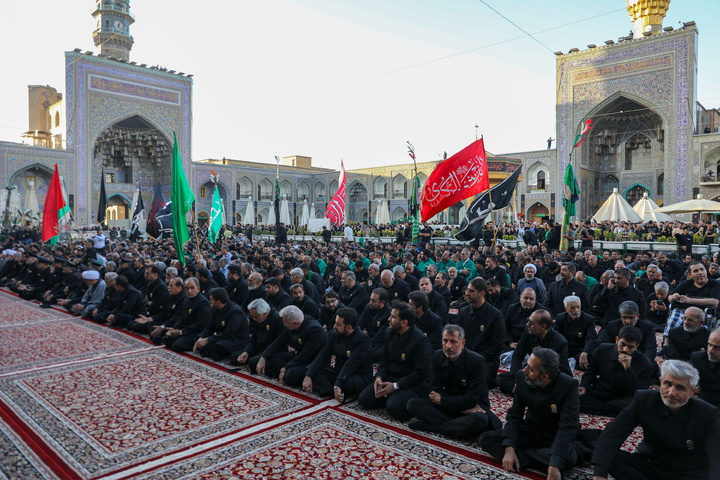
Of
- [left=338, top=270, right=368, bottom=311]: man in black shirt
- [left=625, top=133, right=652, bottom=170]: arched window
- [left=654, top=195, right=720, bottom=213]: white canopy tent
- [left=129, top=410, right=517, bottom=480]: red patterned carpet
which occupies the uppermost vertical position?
[left=625, top=133, right=652, bottom=170]: arched window

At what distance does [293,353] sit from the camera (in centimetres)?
499

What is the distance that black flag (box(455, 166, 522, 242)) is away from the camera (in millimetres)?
8406

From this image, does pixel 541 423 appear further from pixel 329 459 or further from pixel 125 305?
pixel 125 305

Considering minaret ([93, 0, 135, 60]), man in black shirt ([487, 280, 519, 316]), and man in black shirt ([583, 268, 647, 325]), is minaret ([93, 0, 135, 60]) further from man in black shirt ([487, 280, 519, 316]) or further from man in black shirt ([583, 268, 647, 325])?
man in black shirt ([583, 268, 647, 325])

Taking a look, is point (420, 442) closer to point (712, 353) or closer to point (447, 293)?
point (712, 353)

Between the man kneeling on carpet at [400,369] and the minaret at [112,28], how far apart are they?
3407cm

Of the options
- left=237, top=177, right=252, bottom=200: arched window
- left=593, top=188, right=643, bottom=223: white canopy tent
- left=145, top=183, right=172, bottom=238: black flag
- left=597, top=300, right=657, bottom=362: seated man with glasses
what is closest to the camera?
left=597, top=300, right=657, bottom=362: seated man with glasses

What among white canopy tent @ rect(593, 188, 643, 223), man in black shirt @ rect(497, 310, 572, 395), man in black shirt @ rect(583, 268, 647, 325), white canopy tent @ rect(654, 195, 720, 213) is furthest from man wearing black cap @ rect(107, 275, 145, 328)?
white canopy tent @ rect(593, 188, 643, 223)

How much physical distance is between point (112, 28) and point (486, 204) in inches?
1268

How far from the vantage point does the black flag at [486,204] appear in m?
8.41

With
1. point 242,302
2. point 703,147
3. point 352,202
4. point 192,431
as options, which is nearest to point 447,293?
point 242,302

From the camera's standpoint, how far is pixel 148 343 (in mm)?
6230

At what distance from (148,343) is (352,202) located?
105ft

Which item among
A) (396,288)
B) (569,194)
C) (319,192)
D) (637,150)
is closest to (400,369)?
(396,288)
